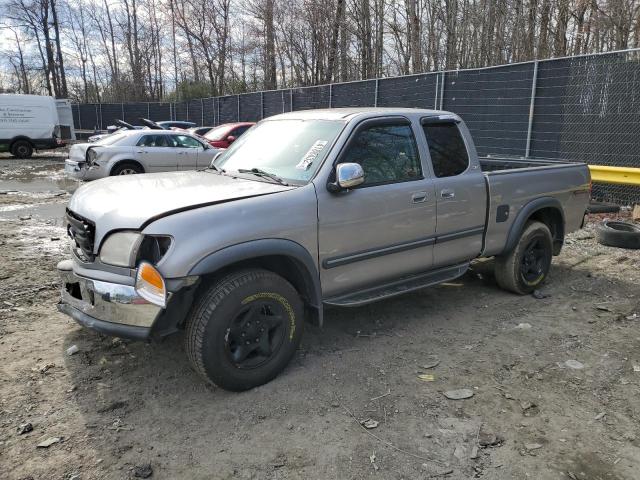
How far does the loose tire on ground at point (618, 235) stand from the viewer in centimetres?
716

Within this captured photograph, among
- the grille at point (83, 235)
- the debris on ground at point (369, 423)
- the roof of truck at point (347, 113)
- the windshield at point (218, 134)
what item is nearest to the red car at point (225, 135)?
the windshield at point (218, 134)

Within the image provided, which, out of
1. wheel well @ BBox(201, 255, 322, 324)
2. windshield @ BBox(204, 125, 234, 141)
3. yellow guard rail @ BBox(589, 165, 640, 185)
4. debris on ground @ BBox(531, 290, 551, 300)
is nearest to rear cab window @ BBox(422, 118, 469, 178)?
wheel well @ BBox(201, 255, 322, 324)

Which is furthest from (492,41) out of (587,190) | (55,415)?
(55,415)

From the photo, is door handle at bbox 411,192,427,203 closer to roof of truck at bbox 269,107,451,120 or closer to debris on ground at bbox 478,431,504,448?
roof of truck at bbox 269,107,451,120

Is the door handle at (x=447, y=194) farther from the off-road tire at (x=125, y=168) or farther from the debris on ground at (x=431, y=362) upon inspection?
the off-road tire at (x=125, y=168)

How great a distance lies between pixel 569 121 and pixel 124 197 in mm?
9066

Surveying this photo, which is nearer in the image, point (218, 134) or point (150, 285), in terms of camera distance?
point (150, 285)

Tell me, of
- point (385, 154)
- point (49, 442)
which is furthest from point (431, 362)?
point (49, 442)

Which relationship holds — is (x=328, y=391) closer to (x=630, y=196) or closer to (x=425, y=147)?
(x=425, y=147)

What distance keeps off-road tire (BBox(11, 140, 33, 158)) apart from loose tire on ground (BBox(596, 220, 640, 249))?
22343 millimetres

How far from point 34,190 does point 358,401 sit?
12.2 m

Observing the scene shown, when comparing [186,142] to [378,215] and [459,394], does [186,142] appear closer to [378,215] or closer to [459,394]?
[378,215]

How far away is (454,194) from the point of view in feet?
15.0

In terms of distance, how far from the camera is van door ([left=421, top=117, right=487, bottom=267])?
4535mm
